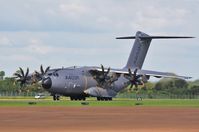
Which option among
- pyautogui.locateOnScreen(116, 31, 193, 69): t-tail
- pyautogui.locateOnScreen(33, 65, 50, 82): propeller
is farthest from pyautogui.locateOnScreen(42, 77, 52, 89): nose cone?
pyautogui.locateOnScreen(116, 31, 193, 69): t-tail

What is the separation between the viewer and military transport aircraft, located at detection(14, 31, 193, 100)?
291ft

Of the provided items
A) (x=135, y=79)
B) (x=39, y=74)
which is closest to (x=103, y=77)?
(x=135, y=79)

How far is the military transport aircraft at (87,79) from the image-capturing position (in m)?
88.6

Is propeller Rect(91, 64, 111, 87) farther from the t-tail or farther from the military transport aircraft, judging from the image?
the t-tail

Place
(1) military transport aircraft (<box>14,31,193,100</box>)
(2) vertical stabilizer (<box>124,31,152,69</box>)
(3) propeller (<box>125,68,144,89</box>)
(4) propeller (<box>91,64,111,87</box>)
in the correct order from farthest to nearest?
(2) vertical stabilizer (<box>124,31,152,69</box>) → (4) propeller (<box>91,64,111,87</box>) → (3) propeller (<box>125,68,144,89</box>) → (1) military transport aircraft (<box>14,31,193,100</box>)

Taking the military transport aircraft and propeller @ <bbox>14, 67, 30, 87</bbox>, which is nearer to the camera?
the military transport aircraft

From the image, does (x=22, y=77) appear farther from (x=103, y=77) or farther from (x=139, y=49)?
(x=139, y=49)

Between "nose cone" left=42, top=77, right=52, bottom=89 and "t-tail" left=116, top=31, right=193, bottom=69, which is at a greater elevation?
"t-tail" left=116, top=31, right=193, bottom=69

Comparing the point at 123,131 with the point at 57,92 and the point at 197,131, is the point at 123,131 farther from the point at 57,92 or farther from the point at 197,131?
the point at 57,92

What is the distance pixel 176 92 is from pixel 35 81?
134 ft

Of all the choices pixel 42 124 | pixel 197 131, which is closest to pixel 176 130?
pixel 197 131

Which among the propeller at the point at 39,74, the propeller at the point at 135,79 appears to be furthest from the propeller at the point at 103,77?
the propeller at the point at 39,74

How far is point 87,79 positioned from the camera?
9238 centimetres

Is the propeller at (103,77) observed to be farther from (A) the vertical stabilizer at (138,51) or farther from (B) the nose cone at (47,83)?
(B) the nose cone at (47,83)
